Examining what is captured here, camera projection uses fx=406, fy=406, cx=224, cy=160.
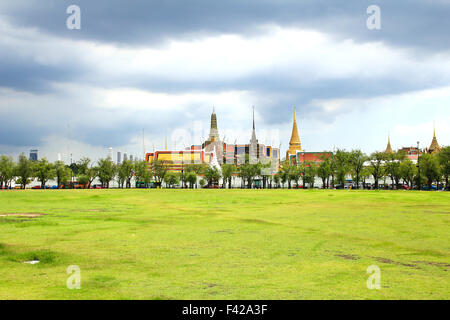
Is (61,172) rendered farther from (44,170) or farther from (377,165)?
(377,165)

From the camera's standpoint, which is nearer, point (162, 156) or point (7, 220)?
point (7, 220)

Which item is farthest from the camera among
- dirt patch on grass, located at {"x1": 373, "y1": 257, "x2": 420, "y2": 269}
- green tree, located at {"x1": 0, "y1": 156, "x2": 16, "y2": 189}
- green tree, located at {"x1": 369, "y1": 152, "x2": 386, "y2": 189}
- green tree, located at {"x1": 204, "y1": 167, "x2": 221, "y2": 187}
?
green tree, located at {"x1": 204, "y1": 167, "x2": 221, "y2": 187}

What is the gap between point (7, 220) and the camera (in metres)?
23.0

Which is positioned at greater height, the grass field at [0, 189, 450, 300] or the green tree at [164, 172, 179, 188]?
the green tree at [164, 172, 179, 188]

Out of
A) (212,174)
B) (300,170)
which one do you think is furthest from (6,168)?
(300,170)

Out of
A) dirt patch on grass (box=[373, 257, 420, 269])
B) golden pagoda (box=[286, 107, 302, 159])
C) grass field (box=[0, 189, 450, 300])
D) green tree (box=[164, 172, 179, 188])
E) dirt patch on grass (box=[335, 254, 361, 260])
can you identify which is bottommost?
dirt patch on grass (box=[373, 257, 420, 269])

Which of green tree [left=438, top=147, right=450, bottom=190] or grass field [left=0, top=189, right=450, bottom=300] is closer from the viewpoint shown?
grass field [left=0, top=189, right=450, bottom=300]

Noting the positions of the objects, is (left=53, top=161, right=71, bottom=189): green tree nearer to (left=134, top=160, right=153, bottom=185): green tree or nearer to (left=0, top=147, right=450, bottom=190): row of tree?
(left=0, top=147, right=450, bottom=190): row of tree

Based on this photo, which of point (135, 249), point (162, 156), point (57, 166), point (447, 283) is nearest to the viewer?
point (447, 283)

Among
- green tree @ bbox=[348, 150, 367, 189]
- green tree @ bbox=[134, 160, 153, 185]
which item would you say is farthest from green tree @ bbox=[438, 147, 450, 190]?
green tree @ bbox=[134, 160, 153, 185]
